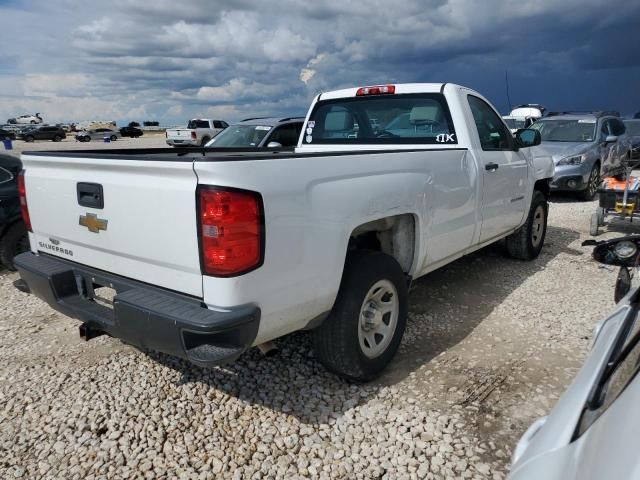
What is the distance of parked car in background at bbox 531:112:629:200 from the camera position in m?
9.59

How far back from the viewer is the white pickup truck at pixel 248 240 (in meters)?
2.22

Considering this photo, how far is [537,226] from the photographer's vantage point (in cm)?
593

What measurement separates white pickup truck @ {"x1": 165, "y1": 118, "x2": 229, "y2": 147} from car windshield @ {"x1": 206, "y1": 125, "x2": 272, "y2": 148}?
47.5ft

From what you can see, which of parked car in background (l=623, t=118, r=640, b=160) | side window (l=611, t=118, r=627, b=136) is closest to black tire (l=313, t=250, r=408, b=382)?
side window (l=611, t=118, r=627, b=136)

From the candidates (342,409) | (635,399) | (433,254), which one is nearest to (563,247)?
(433,254)

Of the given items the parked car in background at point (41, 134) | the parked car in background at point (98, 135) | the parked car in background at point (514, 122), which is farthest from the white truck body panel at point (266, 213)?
the parked car in background at point (41, 134)

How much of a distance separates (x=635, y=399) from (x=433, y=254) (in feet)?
8.63

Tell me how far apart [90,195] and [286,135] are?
7301 millimetres

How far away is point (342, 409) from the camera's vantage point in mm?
2926

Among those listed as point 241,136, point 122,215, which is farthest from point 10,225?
point 241,136

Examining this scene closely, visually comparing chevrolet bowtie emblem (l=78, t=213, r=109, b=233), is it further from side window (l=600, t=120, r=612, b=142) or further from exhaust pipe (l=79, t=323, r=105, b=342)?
side window (l=600, t=120, r=612, b=142)

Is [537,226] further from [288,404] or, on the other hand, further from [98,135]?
[98,135]

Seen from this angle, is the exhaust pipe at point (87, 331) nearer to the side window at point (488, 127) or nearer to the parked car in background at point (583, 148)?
the side window at point (488, 127)

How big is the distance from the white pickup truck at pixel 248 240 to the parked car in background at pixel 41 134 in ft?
156
